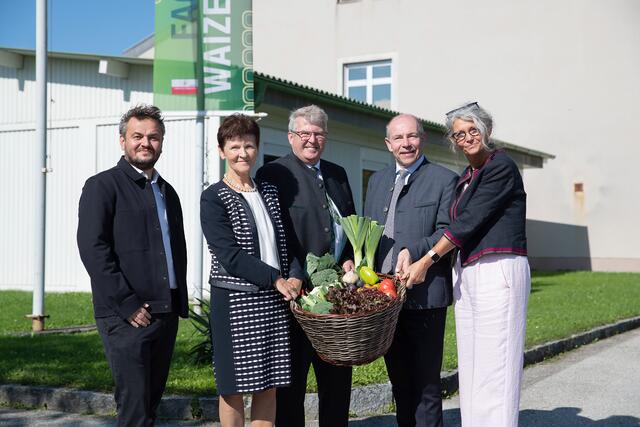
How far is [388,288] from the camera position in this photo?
13.9 feet

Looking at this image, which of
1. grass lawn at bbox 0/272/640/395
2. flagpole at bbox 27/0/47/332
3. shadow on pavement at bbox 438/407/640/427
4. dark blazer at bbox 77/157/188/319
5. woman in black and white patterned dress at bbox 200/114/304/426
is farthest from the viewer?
flagpole at bbox 27/0/47/332

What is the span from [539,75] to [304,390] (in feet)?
78.5

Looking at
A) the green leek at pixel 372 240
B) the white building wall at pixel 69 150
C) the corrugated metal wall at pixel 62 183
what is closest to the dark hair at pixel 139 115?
the green leek at pixel 372 240

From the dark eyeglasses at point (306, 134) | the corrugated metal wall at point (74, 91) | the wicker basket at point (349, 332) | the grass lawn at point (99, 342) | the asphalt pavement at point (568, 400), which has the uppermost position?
the corrugated metal wall at point (74, 91)

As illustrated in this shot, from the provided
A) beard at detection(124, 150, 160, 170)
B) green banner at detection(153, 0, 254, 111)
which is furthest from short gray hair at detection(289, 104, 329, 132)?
green banner at detection(153, 0, 254, 111)

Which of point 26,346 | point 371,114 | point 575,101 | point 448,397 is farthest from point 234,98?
point 575,101

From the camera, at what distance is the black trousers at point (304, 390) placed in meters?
4.66

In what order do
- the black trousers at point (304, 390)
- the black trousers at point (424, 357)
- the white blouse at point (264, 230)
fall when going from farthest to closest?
the black trousers at point (424, 357)
the black trousers at point (304, 390)
the white blouse at point (264, 230)

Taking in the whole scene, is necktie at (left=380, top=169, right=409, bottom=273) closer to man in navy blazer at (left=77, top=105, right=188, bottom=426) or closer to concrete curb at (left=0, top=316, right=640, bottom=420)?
man in navy blazer at (left=77, top=105, right=188, bottom=426)

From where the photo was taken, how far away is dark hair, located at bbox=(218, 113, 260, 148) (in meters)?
4.35

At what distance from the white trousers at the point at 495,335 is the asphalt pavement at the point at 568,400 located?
1.73m

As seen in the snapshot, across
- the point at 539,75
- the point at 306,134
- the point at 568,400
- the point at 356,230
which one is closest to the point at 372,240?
the point at 356,230

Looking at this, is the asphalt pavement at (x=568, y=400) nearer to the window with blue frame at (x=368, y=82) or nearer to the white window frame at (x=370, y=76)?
the white window frame at (x=370, y=76)

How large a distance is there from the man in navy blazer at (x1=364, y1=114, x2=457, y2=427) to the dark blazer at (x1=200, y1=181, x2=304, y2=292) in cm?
73
